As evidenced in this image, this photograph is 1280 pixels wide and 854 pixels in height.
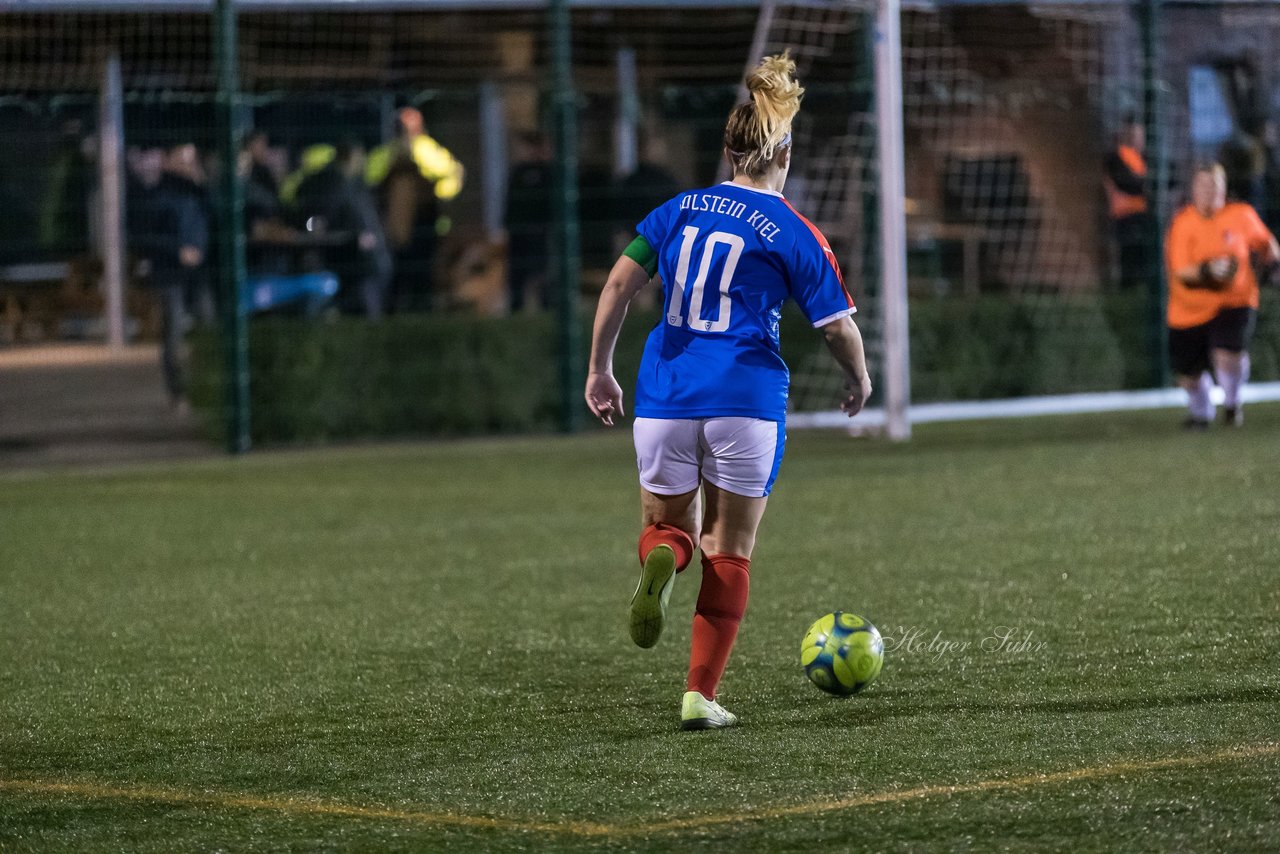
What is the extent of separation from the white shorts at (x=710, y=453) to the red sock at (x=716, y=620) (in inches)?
9.0

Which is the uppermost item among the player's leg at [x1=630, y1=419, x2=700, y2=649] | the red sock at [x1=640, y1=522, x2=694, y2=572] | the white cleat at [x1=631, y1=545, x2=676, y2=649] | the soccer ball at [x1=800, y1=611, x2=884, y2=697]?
the player's leg at [x1=630, y1=419, x2=700, y2=649]

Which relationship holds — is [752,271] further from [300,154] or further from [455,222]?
[455,222]

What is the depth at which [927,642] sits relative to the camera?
6.64m

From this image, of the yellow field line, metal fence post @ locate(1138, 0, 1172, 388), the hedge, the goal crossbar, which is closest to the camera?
the yellow field line

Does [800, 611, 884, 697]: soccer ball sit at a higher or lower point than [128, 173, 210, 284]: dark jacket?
lower

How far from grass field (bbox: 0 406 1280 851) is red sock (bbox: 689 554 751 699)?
177mm

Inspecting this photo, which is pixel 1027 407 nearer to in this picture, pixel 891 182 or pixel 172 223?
pixel 891 182

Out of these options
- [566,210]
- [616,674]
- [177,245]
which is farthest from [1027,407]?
[616,674]

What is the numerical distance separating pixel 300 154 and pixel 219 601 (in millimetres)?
9446

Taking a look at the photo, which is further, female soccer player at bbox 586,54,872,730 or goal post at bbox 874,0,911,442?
goal post at bbox 874,0,911,442

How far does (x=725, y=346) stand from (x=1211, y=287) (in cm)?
922

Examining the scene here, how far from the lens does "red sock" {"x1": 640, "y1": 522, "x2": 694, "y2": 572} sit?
538cm

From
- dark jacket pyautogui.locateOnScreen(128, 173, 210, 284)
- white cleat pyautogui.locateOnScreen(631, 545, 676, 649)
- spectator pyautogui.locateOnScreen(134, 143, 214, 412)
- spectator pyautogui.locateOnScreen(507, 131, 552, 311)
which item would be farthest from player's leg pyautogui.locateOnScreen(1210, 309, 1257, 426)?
white cleat pyautogui.locateOnScreen(631, 545, 676, 649)

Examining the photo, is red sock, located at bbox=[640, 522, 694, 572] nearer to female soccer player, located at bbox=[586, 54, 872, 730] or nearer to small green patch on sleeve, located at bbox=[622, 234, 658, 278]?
female soccer player, located at bbox=[586, 54, 872, 730]
